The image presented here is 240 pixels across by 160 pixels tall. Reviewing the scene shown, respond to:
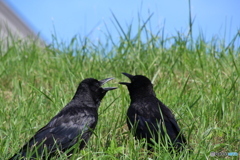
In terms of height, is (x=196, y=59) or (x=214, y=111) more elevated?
(x=196, y=59)

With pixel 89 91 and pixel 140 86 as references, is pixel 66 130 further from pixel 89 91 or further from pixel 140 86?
pixel 140 86

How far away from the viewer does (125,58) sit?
7043 mm

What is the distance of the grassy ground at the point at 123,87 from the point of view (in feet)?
15.9

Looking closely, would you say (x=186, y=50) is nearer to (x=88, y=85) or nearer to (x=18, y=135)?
(x=88, y=85)

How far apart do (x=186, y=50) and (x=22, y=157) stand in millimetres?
3899

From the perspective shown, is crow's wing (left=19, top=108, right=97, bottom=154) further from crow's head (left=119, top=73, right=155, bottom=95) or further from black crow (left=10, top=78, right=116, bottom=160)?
crow's head (left=119, top=73, right=155, bottom=95)

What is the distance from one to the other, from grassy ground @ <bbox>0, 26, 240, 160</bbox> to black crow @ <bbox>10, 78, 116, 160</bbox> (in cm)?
17

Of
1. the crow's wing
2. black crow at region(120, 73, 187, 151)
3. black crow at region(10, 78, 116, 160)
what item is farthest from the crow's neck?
black crow at region(120, 73, 187, 151)

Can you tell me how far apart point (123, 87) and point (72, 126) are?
1735 millimetres

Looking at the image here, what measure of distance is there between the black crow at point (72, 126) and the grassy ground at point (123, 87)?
0.17m

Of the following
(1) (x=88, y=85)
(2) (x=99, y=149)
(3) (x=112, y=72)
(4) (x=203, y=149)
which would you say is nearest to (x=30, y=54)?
(3) (x=112, y=72)

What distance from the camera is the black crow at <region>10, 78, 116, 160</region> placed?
438 centimetres

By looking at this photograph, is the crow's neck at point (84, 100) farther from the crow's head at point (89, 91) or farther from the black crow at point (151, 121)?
the black crow at point (151, 121)

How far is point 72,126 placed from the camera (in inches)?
187
